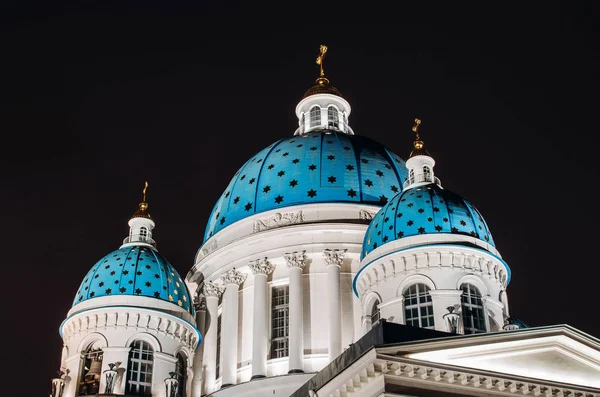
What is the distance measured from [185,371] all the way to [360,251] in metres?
10.4

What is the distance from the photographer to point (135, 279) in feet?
151

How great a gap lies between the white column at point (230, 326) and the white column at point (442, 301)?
1153cm

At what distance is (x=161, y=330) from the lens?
45.2 metres

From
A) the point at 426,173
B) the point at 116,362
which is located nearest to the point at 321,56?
the point at 426,173

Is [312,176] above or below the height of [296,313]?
above

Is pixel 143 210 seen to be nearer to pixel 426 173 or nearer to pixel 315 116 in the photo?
pixel 315 116

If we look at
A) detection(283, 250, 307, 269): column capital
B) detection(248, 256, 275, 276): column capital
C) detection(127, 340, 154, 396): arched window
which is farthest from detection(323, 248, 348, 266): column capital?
detection(127, 340, 154, 396): arched window

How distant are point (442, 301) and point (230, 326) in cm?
1219

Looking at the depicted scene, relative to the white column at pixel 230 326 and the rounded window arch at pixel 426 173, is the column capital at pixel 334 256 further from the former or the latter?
the rounded window arch at pixel 426 173

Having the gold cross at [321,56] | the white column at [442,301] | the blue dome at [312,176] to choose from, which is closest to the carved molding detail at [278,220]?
the blue dome at [312,176]

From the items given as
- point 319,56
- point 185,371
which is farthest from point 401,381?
point 319,56

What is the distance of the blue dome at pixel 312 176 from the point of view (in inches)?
1900

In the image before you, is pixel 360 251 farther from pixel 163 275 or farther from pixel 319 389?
pixel 319 389

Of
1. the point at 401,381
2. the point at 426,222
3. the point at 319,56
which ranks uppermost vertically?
the point at 319,56
